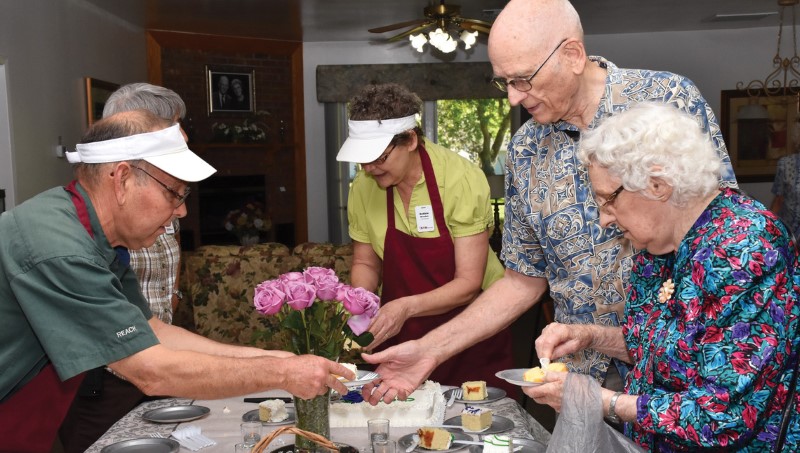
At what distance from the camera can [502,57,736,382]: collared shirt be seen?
224 centimetres

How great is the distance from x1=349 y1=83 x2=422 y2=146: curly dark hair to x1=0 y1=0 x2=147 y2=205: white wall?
3.64 m

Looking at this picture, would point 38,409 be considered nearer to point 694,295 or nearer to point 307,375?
point 307,375

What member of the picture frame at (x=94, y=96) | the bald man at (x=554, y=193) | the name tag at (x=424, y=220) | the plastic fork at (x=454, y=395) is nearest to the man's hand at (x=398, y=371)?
the bald man at (x=554, y=193)

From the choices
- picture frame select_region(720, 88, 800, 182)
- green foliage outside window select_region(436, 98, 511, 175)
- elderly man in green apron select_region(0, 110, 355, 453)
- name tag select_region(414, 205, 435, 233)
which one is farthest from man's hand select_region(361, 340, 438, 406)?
picture frame select_region(720, 88, 800, 182)

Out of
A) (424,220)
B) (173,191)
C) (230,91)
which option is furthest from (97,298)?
(230,91)

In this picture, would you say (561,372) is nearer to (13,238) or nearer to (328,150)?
(13,238)

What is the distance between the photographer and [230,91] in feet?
34.2

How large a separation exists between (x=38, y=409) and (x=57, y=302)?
16.1 inches

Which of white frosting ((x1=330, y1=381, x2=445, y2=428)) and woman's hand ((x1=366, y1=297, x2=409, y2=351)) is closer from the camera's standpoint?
white frosting ((x1=330, y1=381, x2=445, y2=428))

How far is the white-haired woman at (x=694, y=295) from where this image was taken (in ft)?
5.43

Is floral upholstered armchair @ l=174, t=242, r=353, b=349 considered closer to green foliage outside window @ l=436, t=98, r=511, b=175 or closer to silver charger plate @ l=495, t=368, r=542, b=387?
silver charger plate @ l=495, t=368, r=542, b=387

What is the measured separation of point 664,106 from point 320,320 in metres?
1.02

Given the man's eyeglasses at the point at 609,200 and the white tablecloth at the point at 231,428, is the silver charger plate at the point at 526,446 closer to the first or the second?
the white tablecloth at the point at 231,428

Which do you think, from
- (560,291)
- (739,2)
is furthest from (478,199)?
(739,2)
